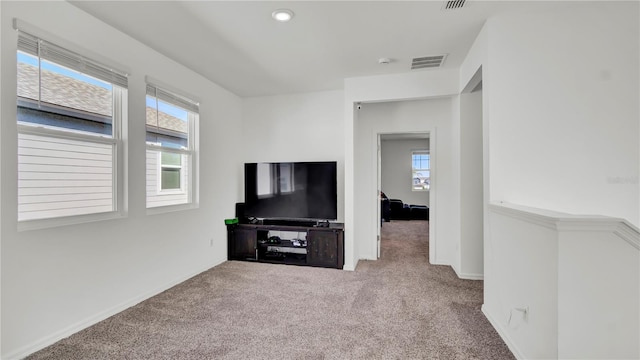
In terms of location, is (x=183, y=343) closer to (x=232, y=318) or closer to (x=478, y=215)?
(x=232, y=318)

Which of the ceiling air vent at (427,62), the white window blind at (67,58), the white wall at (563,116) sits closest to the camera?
the white window blind at (67,58)

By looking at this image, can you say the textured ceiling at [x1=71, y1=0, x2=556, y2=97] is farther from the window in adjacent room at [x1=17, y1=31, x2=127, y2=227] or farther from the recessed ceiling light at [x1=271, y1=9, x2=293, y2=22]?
the window in adjacent room at [x1=17, y1=31, x2=127, y2=227]

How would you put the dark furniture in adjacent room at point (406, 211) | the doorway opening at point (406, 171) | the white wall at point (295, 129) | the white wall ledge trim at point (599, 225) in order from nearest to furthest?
the white wall ledge trim at point (599, 225) < the white wall at point (295, 129) < the dark furniture in adjacent room at point (406, 211) < the doorway opening at point (406, 171)

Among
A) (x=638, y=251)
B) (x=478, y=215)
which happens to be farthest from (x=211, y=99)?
(x=638, y=251)

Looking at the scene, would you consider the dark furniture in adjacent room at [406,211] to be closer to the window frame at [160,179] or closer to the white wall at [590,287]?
the window frame at [160,179]

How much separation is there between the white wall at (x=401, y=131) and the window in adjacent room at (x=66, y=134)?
2956 mm

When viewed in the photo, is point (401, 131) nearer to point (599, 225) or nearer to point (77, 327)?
point (599, 225)

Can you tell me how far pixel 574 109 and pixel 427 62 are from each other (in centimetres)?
160

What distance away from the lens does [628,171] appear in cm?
215

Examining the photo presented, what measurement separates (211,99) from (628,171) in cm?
441

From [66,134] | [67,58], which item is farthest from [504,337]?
[67,58]

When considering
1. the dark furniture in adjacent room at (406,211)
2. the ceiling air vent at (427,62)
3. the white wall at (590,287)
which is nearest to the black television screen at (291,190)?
the ceiling air vent at (427,62)

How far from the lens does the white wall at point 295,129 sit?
436cm

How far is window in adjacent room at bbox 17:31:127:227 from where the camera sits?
6.66 ft
